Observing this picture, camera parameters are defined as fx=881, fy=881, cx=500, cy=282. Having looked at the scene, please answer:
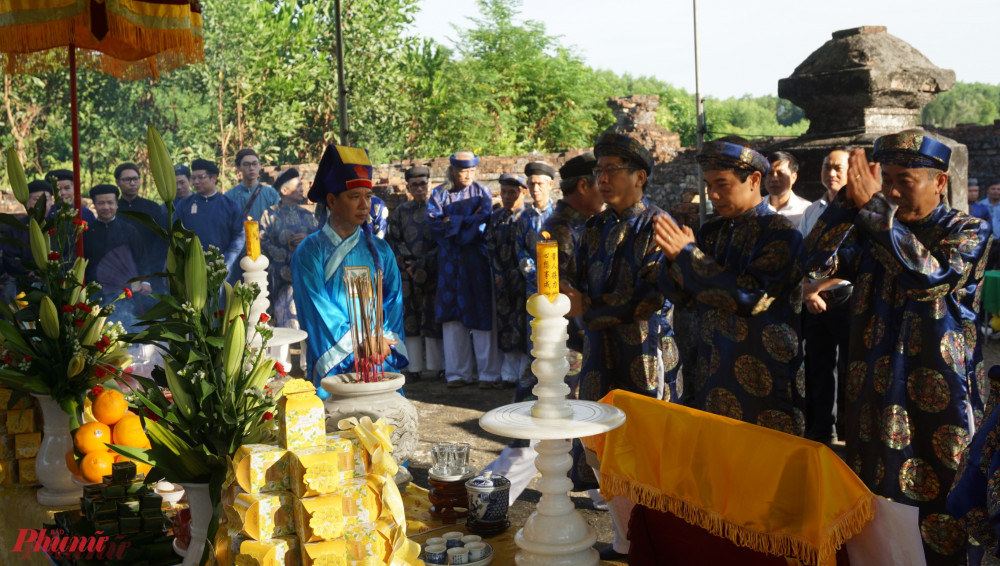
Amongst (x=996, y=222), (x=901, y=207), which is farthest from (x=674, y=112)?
(x=901, y=207)

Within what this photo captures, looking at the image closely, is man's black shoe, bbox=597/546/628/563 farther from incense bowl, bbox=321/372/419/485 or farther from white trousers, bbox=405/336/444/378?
white trousers, bbox=405/336/444/378

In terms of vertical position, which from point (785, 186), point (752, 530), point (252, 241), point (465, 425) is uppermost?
point (785, 186)

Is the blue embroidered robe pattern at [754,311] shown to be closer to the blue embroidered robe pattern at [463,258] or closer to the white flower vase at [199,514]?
the white flower vase at [199,514]

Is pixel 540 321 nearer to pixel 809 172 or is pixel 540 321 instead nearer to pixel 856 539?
pixel 856 539

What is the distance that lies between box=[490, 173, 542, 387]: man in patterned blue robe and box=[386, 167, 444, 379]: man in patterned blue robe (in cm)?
71

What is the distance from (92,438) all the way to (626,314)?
7.03 feet

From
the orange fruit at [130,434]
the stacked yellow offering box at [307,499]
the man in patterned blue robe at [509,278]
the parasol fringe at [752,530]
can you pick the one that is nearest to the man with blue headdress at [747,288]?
the parasol fringe at [752,530]

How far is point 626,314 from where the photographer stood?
378 centimetres

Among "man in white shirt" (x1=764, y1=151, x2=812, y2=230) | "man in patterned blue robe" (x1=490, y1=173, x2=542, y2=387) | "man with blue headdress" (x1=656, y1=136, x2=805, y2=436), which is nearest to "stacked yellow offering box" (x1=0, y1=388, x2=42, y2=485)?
"man with blue headdress" (x1=656, y1=136, x2=805, y2=436)

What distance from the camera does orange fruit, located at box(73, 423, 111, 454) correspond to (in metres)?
3.17

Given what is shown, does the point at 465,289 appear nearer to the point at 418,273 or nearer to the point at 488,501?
the point at 418,273

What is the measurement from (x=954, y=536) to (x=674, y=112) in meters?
36.1

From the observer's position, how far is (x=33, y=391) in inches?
131

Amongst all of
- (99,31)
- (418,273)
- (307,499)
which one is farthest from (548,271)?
(418,273)
